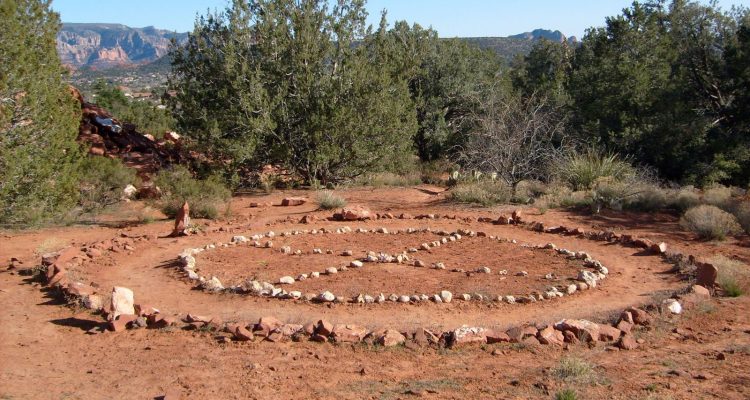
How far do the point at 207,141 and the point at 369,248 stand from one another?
7.83 metres

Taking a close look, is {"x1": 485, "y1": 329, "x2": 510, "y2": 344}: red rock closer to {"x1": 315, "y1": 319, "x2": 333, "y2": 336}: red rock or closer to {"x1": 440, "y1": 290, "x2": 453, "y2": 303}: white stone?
{"x1": 440, "y1": 290, "x2": 453, "y2": 303}: white stone

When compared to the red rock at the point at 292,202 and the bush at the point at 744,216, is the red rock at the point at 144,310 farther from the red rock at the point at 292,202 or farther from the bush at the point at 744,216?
the bush at the point at 744,216

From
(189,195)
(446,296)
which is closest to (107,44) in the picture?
(189,195)

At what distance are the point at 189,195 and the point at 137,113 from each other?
17825 millimetres

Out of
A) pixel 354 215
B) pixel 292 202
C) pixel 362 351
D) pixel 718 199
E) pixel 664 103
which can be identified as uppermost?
pixel 664 103

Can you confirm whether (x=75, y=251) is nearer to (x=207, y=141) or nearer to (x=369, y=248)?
(x=369, y=248)

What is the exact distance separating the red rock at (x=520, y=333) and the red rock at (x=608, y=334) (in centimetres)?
70

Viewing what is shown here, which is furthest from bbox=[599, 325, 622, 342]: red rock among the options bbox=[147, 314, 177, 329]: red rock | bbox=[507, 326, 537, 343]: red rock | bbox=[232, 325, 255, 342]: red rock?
Result: bbox=[147, 314, 177, 329]: red rock

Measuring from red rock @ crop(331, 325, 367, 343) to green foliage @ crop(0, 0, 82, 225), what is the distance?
7440 mm

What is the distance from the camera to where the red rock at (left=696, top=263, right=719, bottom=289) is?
8.38m

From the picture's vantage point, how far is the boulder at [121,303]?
24.2ft

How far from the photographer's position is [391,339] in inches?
259

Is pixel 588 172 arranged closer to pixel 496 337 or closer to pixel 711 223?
pixel 711 223

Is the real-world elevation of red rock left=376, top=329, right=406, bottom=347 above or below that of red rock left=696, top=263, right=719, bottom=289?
below
